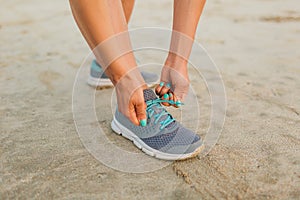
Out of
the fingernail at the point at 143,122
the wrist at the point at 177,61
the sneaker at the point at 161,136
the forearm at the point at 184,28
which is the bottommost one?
the sneaker at the point at 161,136

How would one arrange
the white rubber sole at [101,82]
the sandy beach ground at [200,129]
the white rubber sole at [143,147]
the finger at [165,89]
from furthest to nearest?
the white rubber sole at [101,82] < the finger at [165,89] < the white rubber sole at [143,147] < the sandy beach ground at [200,129]

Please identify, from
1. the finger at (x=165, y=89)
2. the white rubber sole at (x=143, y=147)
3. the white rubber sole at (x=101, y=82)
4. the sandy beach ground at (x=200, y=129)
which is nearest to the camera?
the sandy beach ground at (x=200, y=129)

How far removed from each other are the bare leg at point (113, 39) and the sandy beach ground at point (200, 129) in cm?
21

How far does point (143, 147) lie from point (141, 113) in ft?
0.36

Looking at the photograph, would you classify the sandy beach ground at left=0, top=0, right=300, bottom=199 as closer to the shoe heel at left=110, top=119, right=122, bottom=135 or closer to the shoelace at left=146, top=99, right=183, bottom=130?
the shoe heel at left=110, top=119, right=122, bottom=135

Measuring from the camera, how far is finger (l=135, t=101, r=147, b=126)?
1184mm

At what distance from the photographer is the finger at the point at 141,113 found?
3.88 ft

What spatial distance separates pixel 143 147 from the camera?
1.24m

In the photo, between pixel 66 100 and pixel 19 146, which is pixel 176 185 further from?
pixel 66 100

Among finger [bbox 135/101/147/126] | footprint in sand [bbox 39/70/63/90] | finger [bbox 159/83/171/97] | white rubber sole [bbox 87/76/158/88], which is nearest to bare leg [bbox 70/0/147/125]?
finger [bbox 135/101/147/126]

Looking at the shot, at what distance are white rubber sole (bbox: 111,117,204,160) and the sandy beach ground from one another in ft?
0.08

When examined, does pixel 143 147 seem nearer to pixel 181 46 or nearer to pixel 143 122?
pixel 143 122

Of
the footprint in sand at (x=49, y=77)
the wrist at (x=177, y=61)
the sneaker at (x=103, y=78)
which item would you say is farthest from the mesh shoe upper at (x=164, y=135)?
the footprint in sand at (x=49, y=77)

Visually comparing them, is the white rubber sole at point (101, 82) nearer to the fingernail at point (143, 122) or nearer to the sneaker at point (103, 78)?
the sneaker at point (103, 78)
